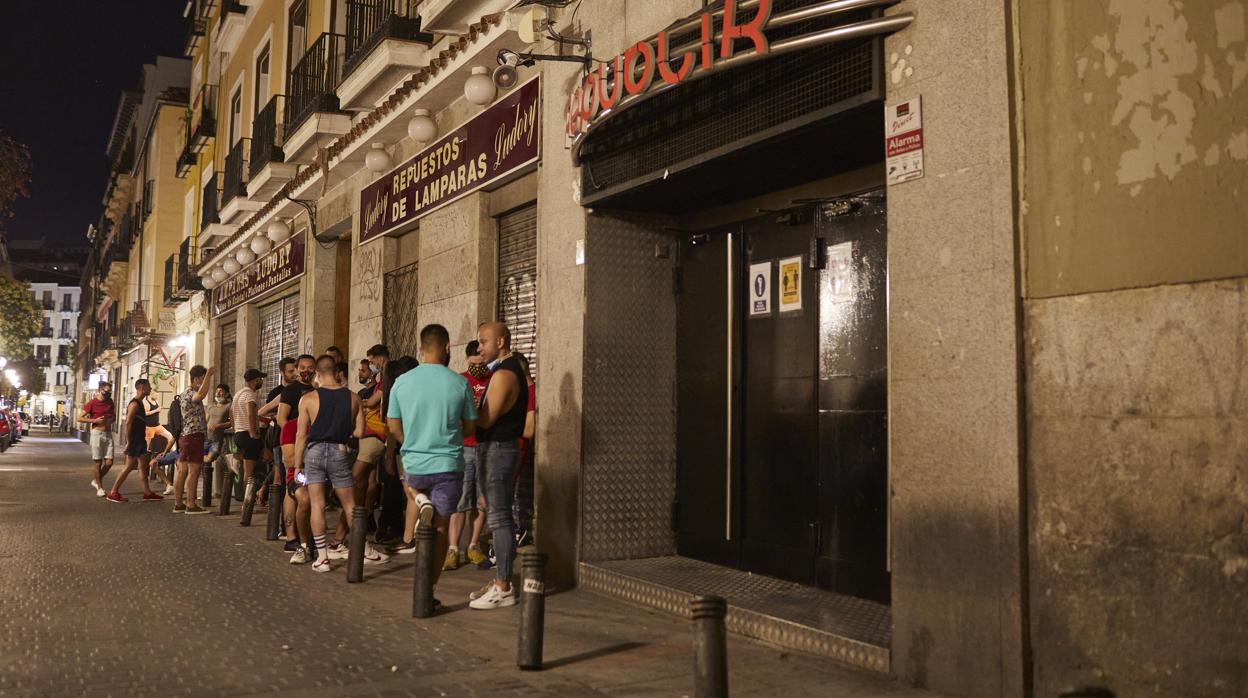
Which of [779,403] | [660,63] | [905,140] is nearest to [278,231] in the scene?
[660,63]

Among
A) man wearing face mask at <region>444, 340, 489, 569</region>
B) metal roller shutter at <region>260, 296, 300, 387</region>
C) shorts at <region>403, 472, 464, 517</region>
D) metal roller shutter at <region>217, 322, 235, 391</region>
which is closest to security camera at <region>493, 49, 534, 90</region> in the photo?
man wearing face mask at <region>444, 340, 489, 569</region>

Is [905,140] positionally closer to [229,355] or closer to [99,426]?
[99,426]

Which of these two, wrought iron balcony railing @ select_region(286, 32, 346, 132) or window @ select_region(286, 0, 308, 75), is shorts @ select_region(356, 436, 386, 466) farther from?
window @ select_region(286, 0, 308, 75)

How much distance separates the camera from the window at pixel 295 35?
702 inches

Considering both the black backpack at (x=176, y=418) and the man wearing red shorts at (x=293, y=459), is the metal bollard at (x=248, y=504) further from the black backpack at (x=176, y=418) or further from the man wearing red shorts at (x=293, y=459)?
the black backpack at (x=176, y=418)

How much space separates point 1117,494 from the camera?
4.18 meters

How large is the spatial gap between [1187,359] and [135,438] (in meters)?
14.9

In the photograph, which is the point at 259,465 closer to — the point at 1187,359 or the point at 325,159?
the point at 325,159

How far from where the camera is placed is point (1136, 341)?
4.13m

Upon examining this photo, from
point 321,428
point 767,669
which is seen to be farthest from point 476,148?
point 767,669

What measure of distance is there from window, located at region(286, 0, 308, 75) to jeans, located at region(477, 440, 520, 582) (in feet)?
41.6

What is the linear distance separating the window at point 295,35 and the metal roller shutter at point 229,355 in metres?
6.84

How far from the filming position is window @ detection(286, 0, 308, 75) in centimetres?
1783

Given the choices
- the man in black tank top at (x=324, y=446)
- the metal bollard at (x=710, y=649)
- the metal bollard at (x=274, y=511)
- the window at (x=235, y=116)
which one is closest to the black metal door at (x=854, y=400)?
the metal bollard at (x=710, y=649)
